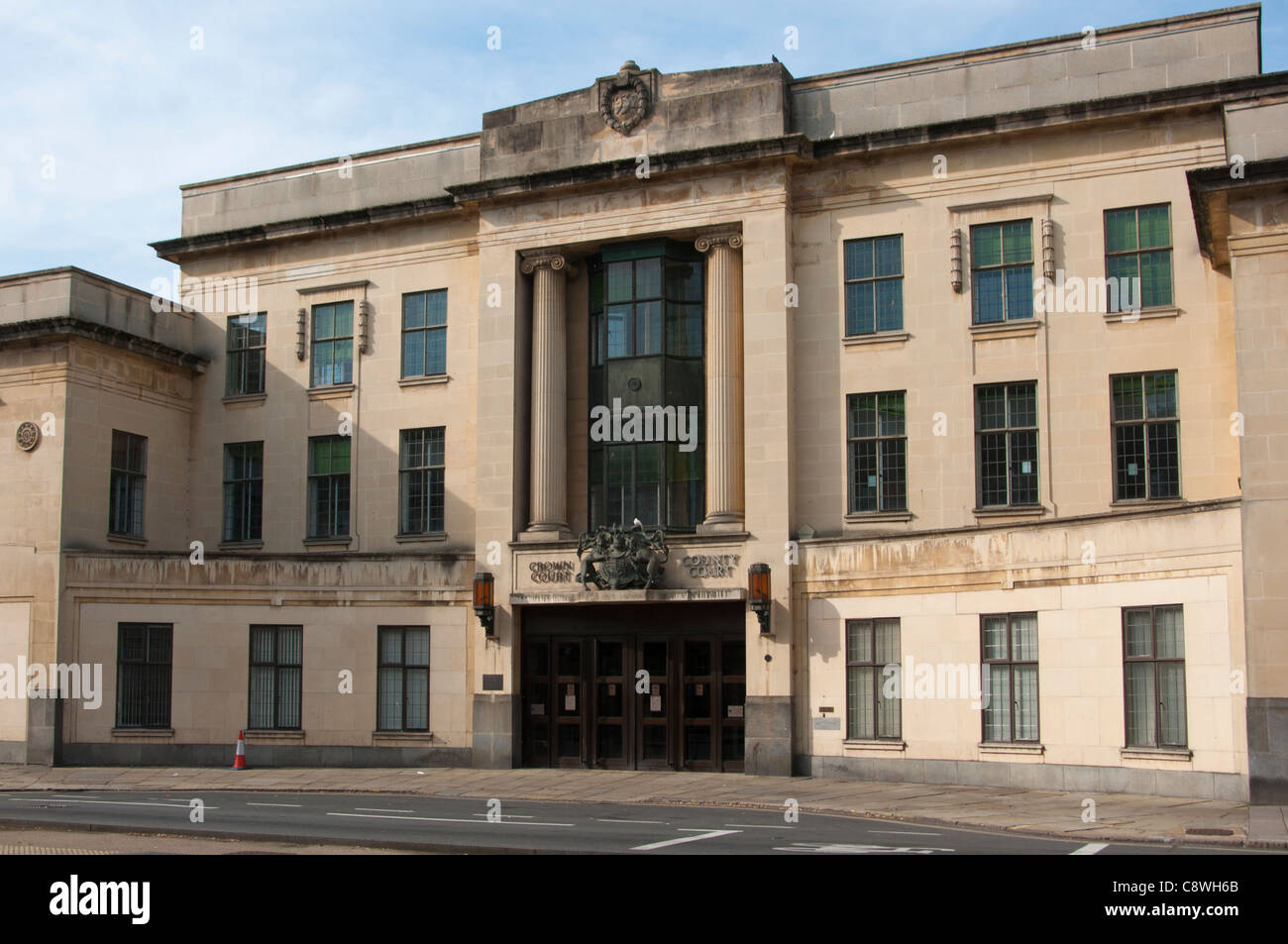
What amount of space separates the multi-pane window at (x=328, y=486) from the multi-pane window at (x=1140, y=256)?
20.2 m

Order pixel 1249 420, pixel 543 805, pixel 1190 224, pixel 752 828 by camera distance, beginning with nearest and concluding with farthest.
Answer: pixel 752 828 → pixel 1249 420 → pixel 543 805 → pixel 1190 224

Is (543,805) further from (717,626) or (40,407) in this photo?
(40,407)

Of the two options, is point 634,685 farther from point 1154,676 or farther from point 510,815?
point 1154,676

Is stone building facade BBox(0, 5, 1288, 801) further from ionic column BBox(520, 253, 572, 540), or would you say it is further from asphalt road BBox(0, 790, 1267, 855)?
asphalt road BBox(0, 790, 1267, 855)

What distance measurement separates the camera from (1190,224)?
2931cm

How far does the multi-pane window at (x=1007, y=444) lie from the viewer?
30531 mm

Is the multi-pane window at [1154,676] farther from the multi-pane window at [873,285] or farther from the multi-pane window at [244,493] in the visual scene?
the multi-pane window at [244,493]

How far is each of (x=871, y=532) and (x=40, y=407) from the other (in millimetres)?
21170

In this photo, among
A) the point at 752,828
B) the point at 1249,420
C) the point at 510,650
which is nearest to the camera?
the point at 752,828

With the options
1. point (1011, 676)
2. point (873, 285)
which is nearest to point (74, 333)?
point (873, 285)

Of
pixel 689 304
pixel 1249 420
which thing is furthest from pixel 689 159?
pixel 1249 420

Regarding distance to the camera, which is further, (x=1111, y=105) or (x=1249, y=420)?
(x=1111, y=105)

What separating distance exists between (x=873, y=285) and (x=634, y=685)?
10926 mm

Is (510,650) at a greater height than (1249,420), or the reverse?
(1249,420)
